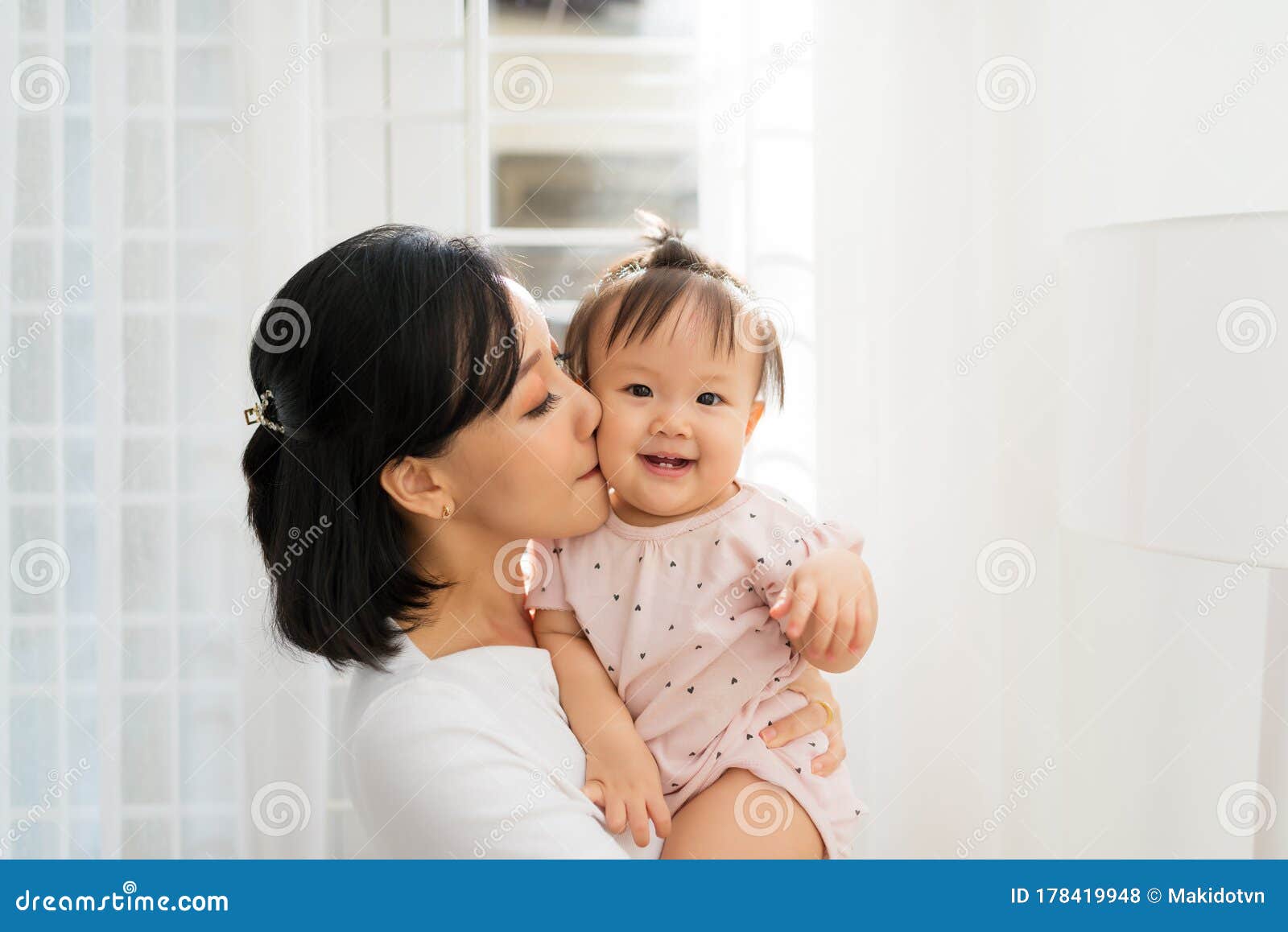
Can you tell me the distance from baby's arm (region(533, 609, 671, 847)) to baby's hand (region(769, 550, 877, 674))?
218mm

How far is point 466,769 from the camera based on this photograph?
1055 millimetres

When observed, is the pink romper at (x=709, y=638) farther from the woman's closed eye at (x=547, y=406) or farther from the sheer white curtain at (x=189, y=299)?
the sheer white curtain at (x=189, y=299)

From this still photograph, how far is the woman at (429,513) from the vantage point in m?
1.07

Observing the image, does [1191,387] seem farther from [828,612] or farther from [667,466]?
[667,466]

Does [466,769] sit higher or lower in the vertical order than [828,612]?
lower

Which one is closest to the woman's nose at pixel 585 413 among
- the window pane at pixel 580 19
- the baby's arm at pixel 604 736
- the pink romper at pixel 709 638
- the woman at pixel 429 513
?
the woman at pixel 429 513

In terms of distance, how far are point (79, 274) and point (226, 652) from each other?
0.73 meters

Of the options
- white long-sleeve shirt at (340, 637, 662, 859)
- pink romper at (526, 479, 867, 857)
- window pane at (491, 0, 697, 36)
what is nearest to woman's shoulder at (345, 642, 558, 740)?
white long-sleeve shirt at (340, 637, 662, 859)

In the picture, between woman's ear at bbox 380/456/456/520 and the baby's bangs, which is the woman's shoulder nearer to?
woman's ear at bbox 380/456/456/520

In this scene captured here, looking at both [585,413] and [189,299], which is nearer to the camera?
[585,413]

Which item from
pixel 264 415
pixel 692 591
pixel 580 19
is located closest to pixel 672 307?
pixel 692 591

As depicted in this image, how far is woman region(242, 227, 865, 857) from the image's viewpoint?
3.51 feet

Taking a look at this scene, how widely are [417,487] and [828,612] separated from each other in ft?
1.56
